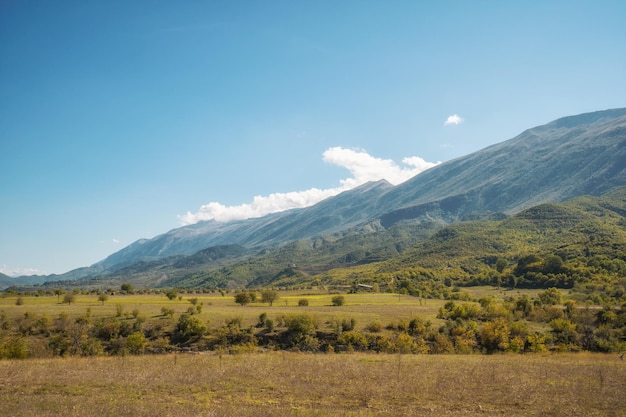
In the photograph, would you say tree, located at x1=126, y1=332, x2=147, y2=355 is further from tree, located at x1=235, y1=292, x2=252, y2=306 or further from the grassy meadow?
tree, located at x1=235, y1=292, x2=252, y2=306

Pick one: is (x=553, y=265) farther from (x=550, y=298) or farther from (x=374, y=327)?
(x=374, y=327)

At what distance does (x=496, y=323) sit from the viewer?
49.1 meters

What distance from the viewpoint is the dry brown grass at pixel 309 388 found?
60.6 ft

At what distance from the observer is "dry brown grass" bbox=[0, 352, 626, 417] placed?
18.5m

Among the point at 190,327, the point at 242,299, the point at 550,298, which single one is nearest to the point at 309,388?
the point at 190,327

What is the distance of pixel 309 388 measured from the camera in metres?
22.8

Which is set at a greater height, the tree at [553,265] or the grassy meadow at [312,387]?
the grassy meadow at [312,387]

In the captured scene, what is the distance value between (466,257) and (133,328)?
17167 cm

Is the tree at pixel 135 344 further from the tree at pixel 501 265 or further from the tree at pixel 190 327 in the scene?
the tree at pixel 501 265

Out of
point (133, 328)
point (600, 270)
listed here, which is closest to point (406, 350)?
point (133, 328)

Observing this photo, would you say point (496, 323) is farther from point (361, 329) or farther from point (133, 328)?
point (133, 328)

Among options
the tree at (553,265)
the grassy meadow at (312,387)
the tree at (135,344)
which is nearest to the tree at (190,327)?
the tree at (135,344)

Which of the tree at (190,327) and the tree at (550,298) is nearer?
the tree at (190,327)

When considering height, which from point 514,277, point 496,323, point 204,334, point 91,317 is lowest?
point 514,277
